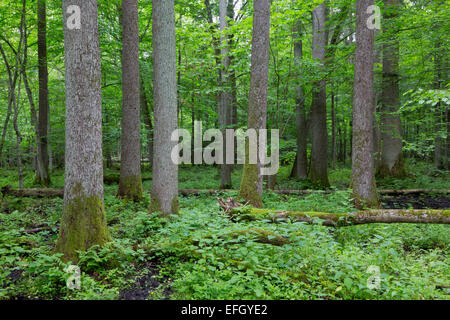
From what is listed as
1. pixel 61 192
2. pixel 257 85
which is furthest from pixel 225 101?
pixel 61 192

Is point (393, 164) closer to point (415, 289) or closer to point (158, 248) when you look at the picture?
point (415, 289)

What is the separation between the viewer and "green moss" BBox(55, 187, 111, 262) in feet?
12.7

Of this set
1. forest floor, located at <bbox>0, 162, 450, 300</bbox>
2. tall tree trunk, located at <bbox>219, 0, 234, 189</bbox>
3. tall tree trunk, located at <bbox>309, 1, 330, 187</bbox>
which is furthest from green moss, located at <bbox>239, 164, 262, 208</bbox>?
tall tree trunk, located at <bbox>309, 1, 330, 187</bbox>

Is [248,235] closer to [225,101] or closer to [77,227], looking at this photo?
[77,227]

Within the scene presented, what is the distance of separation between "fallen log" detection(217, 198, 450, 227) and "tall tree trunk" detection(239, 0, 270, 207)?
107 centimetres

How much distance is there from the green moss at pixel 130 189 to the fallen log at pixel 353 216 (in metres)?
3.92

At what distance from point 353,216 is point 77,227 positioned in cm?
510

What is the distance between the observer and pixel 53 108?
1948 centimetres

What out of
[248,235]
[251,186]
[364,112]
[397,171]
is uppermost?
[364,112]

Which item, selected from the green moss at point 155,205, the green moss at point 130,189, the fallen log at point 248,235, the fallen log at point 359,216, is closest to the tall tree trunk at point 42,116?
the green moss at point 130,189

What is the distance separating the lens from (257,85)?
687 cm

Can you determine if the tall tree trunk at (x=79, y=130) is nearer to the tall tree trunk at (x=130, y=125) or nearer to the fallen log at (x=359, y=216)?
the fallen log at (x=359, y=216)
